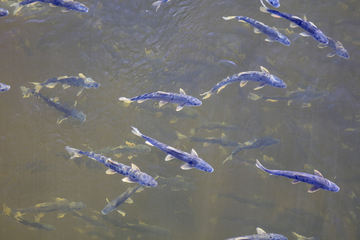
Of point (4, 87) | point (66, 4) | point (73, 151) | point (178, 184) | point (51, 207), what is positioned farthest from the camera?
point (178, 184)

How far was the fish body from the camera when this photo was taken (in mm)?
2838

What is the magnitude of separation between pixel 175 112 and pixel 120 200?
1.40 m

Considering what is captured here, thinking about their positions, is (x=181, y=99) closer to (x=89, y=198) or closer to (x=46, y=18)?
(x=89, y=198)

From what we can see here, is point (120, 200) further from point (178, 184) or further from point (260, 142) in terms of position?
point (260, 142)

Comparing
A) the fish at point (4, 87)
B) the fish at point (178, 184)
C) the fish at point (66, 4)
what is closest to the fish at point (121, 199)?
the fish at point (178, 184)

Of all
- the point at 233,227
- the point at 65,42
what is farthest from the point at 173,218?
the point at 65,42

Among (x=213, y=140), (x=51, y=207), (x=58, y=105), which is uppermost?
(x=58, y=105)

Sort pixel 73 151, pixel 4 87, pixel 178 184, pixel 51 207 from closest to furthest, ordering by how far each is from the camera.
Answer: pixel 4 87 → pixel 73 151 → pixel 51 207 → pixel 178 184

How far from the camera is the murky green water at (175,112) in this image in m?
2.86

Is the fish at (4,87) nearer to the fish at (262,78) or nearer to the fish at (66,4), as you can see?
the fish at (66,4)

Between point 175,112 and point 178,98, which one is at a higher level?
point 178,98

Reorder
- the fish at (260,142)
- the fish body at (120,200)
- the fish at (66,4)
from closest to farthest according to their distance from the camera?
the fish at (66,4) → the fish body at (120,200) → the fish at (260,142)

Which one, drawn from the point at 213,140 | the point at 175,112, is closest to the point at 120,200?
the point at 175,112

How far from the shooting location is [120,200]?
285 centimetres
